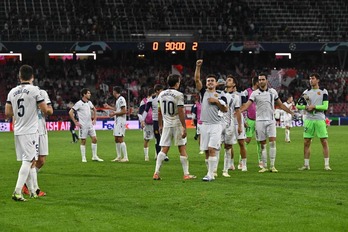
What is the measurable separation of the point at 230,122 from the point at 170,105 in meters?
2.08

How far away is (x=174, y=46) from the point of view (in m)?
56.8

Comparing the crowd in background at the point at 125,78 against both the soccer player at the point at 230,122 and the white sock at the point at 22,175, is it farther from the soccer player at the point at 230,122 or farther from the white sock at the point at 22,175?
the white sock at the point at 22,175

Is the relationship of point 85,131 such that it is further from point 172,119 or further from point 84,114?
point 172,119

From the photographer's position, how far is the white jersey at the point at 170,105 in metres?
16.5

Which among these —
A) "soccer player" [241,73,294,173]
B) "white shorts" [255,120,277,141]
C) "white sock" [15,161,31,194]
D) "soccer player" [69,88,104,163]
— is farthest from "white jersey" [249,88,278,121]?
"white sock" [15,161,31,194]

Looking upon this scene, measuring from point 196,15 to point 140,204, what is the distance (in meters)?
49.8

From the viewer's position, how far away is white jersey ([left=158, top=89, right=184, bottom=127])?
16516 millimetres

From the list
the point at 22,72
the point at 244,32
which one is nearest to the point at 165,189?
the point at 22,72

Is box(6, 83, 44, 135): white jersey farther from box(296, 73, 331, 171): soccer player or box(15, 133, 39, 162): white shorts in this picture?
box(296, 73, 331, 171): soccer player

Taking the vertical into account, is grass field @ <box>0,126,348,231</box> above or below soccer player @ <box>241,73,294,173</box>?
below

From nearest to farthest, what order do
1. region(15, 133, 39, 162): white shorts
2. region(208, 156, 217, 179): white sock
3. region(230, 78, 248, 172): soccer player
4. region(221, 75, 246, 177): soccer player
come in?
1. region(15, 133, 39, 162): white shorts
2. region(208, 156, 217, 179): white sock
3. region(221, 75, 246, 177): soccer player
4. region(230, 78, 248, 172): soccer player

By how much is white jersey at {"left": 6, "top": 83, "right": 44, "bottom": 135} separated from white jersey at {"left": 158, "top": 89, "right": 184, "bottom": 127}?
4171 mm

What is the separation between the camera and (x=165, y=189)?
1457 cm

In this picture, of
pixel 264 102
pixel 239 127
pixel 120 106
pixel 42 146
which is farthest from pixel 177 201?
pixel 120 106
